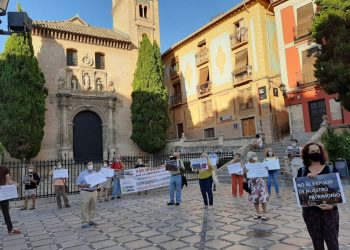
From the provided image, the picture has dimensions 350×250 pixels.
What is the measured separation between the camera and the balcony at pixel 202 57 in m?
28.8

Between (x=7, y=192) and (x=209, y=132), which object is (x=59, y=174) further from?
(x=209, y=132)

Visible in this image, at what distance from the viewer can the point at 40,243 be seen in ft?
20.9

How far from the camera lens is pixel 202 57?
96.1ft

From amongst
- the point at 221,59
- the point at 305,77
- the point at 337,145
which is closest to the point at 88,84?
the point at 221,59

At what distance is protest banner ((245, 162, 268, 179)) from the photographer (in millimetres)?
7426

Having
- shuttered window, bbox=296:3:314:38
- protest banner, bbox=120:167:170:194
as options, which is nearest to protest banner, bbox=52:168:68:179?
protest banner, bbox=120:167:170:194

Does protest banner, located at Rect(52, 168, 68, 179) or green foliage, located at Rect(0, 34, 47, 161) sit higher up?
green foliage, located at Rect(0, 34, 47, 161)

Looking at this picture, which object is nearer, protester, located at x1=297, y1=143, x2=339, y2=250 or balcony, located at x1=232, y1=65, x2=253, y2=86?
protester, located at x1=297, y1=143, x2=339, y2=250

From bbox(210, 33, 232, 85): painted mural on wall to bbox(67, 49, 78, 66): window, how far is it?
12.1 meters

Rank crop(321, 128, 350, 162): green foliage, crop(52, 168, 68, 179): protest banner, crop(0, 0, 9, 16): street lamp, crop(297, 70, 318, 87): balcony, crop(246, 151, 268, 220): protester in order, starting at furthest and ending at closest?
crop(297, 70, 318, 87): balcony < crop(321, 128, 350, 162): green foliage < crop(52, 168, 68, 179): protest banner < crop(246, 151, 268, 220): protester < crop(0, 0, 9, 16): street lamp

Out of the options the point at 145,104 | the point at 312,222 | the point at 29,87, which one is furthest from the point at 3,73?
the point at 312,222

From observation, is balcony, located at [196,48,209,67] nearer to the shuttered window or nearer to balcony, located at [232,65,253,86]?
balcony, located at [232,65,253,86]

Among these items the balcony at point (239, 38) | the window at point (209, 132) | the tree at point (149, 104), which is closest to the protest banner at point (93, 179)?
the tree at point (149, 104)

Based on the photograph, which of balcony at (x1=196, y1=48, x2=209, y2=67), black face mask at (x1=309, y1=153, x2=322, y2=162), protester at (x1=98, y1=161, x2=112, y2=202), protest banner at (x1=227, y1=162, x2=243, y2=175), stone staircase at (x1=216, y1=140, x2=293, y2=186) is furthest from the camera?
balcony at (x1=196, y1=48, x2=209, y2=67)
